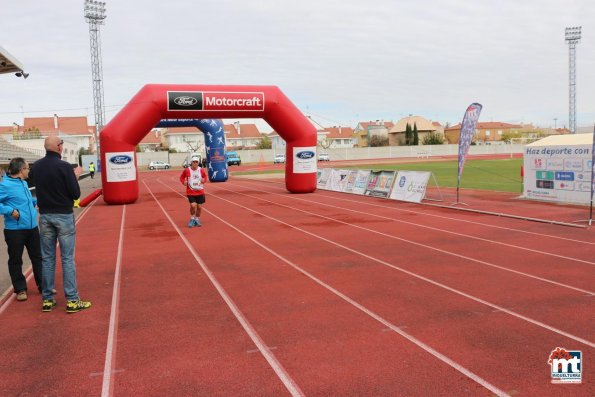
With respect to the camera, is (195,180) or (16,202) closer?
(16,202)

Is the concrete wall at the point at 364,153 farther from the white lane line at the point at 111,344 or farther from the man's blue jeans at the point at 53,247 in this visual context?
the man's blue jeans at the point at 53,247

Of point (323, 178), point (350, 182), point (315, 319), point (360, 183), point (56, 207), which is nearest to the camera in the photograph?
point (315, 319)

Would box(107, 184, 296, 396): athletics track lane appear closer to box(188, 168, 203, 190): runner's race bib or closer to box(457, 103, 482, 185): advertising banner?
box(188, 168, 203, 190): runner's race bib

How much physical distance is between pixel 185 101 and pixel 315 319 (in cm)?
1512

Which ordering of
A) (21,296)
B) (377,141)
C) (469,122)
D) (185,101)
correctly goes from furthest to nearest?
1. (377,141)
2. (185,101)
3. (469,122)
4. (21,296)

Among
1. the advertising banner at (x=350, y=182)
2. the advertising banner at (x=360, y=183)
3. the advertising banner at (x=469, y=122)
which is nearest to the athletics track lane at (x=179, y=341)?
the advertising banner at (x=469, y=122)

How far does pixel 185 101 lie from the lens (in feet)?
62.7

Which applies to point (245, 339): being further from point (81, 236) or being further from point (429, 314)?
point (81, 236)

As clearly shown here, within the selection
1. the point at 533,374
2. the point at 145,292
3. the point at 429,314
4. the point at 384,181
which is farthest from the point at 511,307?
the point at 384,181

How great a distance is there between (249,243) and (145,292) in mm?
3689

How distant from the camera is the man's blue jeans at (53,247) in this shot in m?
5.78

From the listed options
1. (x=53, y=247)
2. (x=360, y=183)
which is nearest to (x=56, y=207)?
(x=53, y=247)

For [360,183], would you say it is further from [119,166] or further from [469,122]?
[119,166]

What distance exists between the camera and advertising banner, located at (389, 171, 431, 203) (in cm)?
1736
